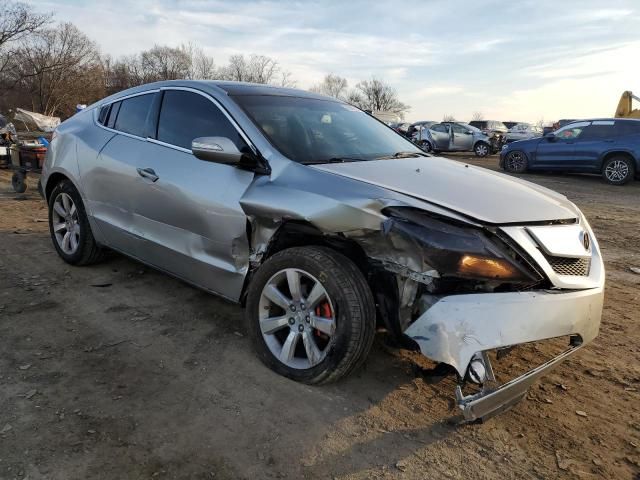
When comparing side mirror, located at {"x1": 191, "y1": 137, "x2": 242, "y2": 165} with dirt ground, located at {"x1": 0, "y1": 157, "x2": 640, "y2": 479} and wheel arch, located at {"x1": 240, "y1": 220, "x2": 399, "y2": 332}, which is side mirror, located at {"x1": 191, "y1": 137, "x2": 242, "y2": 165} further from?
dirt ground, located at {"x1": 0, "y1": 157, "x2": 640, "y2": 479}

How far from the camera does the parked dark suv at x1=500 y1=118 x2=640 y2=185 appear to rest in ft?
41.4

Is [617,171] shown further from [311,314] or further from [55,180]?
[55,180]

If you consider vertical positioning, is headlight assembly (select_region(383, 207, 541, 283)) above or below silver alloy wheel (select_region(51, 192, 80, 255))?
above

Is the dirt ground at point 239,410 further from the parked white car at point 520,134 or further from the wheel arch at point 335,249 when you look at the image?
the parked white car at point 520,134

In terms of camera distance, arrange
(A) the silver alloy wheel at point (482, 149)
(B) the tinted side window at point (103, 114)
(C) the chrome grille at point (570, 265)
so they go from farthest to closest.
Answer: (A) the silver alloy wheel at point (482, 149)
(B) the tinted side window at point (103, 114)
(C) the chrome grille at point (570, 265)

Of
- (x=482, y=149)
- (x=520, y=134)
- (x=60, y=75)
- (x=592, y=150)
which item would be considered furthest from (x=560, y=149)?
(x=60, y=75)

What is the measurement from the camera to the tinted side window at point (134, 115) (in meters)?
3.94

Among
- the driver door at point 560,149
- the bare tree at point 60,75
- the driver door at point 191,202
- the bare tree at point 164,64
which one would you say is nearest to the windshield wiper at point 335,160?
the driver door at point 191,202

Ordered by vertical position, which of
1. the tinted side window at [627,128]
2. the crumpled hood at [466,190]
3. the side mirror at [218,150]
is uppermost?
the tinted side window at [627,128]

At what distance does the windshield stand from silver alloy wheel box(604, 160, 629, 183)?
11129mm

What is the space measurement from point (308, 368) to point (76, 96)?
1909 inches

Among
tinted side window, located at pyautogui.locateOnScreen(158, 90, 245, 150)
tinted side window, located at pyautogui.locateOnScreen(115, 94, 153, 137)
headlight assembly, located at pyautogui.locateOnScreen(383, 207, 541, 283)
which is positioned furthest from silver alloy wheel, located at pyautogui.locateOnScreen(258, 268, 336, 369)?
tinted side window, located at pyautogui.locateOnScreen(115, 94, 153, 137)

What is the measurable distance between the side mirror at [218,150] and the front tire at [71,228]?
77.8 inches

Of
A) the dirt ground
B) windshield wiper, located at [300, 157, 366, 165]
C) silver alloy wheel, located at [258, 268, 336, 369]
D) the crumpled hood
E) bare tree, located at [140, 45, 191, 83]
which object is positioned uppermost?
bare tree, located at [140, 45, 191, 83]
